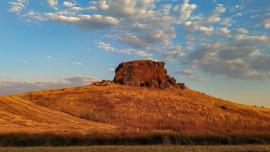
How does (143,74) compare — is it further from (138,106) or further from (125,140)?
(125,140)

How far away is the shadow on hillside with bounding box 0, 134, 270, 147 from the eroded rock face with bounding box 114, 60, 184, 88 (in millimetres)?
66652

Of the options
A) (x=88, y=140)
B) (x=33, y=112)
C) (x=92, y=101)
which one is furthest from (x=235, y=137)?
(x=92, y=101)

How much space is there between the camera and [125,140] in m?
29.3

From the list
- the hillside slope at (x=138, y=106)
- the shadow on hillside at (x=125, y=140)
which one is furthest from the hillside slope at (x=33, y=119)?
the shadow on hillside at (x=125, y=140)

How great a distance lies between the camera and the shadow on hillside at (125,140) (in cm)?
2877

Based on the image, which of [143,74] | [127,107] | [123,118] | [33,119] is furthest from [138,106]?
[143,74]

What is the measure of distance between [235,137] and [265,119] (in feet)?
161

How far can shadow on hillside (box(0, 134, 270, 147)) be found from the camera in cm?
2877

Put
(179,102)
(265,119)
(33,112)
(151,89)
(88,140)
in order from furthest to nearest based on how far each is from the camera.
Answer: (151,89) → (179,102) → (265,119) → (33,112) → (88,140)

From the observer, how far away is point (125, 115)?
67.0 m

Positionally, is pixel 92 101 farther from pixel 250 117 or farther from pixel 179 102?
pixel 250 117

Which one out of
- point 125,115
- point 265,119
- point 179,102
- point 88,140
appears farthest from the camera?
point 179,102

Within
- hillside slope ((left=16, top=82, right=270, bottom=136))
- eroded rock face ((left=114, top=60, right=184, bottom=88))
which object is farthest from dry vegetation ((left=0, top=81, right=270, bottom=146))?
eroded rock face ((left=114, top=60, right=184, bottom=88))

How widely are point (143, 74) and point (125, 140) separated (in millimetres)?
76718
